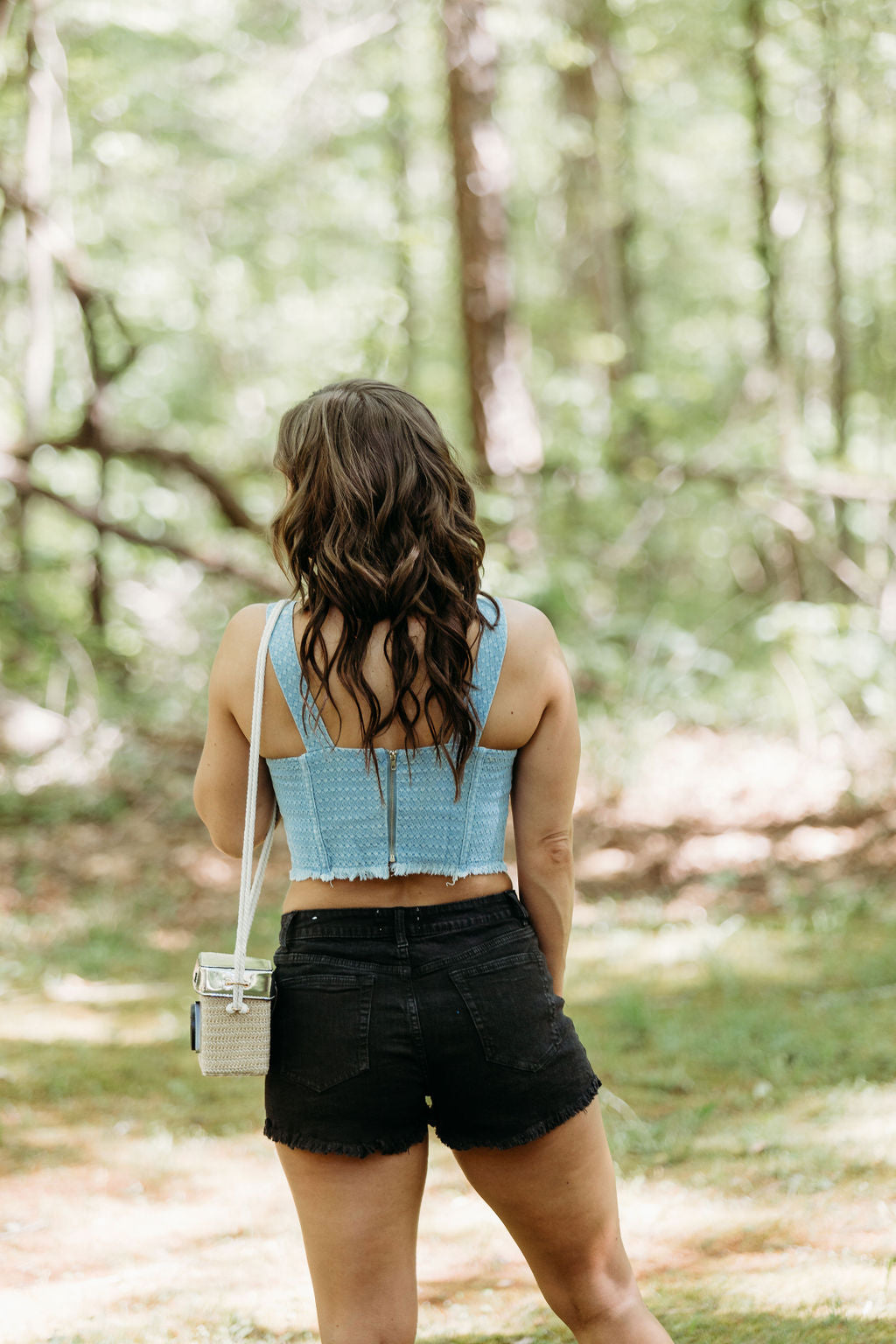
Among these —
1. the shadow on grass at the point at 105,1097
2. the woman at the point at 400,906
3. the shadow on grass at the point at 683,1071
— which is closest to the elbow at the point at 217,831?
the woman at the point at 400,906

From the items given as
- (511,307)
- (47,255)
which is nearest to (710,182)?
(511,307)

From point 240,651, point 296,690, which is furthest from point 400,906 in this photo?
point 240,651

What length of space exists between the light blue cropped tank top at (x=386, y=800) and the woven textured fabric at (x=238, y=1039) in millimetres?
233

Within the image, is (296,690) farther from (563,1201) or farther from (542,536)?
(542,536)

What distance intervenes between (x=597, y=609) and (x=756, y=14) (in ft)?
18.4

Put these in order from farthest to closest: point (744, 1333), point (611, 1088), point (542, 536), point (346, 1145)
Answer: point (542, 536) < point (611, 1088) < point (744, 1333) < point (346, 1145)

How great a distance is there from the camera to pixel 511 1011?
6.26 ft

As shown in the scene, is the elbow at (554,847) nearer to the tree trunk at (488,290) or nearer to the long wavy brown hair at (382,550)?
the long wavy brown hair at (382,550)

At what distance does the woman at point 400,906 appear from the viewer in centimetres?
189

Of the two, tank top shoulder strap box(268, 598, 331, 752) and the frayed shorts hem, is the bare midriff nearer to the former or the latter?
tank top shoulder strap box(268, 598, 331, 752)

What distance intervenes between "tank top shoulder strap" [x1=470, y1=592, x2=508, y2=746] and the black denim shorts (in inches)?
12.5

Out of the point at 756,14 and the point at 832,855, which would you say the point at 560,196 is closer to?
the point at 756,14

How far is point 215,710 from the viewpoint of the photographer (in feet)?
6.71

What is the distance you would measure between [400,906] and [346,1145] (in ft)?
1.21
